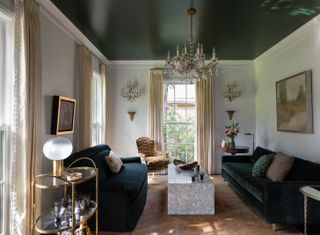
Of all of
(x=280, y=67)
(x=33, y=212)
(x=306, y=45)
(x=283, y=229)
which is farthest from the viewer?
(x=280, y=67)

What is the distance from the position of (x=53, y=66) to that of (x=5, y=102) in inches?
44.8

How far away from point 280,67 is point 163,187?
3.51m

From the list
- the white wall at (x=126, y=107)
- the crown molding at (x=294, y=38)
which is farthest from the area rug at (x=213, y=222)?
the crown molding at (x=294, y=38)

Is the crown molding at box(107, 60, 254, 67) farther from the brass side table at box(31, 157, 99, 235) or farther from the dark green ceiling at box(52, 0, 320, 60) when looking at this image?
the brass side table at box(31, 157, 99, 235)

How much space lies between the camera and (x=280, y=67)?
490cm

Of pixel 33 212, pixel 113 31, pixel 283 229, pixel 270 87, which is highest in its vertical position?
pixel 113 31

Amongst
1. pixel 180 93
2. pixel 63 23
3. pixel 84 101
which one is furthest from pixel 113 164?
pixel 180 93

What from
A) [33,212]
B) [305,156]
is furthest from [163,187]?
[33,212]

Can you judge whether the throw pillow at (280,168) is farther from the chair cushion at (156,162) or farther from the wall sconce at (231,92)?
the wall sconce at (231,92)

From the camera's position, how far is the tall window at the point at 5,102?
8.04 feet

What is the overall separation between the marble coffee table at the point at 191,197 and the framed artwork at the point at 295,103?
1.91 m

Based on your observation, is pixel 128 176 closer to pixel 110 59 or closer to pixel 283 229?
pixel 283 229

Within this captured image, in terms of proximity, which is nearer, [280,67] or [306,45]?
[306,45]

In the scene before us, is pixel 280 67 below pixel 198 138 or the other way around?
the other way around
